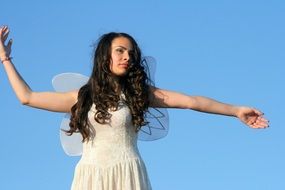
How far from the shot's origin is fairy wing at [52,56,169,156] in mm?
9789

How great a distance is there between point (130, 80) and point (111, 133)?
0.58 m

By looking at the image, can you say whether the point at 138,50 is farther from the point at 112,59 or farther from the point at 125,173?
the point at 125,173

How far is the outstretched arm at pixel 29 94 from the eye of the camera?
9.20 metres

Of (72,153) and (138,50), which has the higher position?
(138,50)

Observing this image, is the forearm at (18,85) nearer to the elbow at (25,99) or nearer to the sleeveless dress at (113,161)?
the elbow at (25,99)

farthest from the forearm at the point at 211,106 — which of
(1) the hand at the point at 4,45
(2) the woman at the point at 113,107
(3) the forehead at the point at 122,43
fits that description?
(1) the hand at the point at 4,45

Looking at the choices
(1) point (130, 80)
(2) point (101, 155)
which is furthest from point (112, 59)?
(2) point (101, 155)

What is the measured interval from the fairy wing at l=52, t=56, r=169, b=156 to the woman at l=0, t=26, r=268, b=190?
1.36 ft

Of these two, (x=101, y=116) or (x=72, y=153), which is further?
(x=72, y=153)

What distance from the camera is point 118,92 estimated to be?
9281mm

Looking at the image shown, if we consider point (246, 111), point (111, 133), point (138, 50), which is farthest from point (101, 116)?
point (246, 111)

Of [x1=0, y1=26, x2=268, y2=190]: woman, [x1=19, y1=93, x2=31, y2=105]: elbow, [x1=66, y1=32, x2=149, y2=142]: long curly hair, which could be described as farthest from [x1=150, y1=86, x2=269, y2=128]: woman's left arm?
[x1=19, y1=93, x2=31, y2=105]: elbow

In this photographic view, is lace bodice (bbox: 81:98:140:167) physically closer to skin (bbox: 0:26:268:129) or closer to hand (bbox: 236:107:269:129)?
skin (bbox: 0:26:268:129)

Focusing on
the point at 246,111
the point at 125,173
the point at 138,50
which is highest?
the point at 138,50
